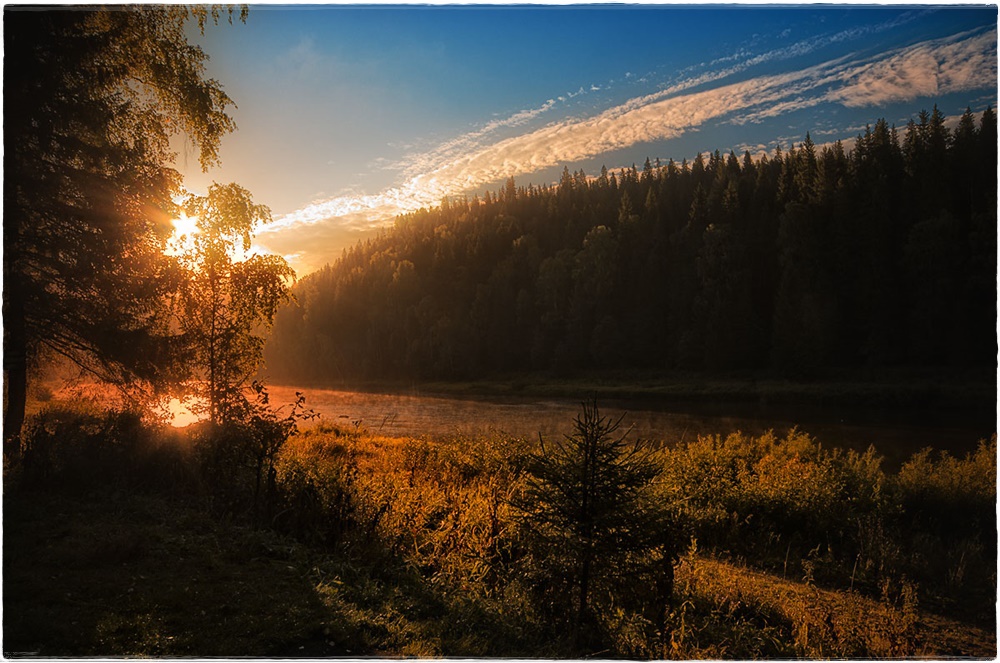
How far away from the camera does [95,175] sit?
22.6 ft

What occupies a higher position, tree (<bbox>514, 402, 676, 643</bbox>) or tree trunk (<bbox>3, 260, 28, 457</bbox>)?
tree trunk (<bbox>3, 260, 28, 457</bbox>)

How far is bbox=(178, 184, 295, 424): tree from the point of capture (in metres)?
8.38

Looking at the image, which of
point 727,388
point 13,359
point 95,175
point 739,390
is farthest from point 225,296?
point 727,388

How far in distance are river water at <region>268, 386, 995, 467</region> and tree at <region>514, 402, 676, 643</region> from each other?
35.7 feet

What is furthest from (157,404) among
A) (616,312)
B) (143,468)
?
(616,312)

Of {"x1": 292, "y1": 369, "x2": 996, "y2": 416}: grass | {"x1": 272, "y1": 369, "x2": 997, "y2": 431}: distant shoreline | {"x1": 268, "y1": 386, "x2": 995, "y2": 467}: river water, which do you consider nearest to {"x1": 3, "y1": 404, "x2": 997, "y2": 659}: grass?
{"x1": 272, "y1": 369, "x2": 997, "y2": 431}: distant shoreline

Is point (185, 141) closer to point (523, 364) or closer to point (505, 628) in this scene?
point (505, 628)

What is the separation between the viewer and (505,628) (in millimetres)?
4188

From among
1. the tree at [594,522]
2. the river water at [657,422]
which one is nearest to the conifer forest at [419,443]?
the tree at [594,522]

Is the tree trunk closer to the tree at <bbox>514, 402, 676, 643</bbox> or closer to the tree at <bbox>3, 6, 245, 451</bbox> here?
the tree at <bbox>3, 6, 245, 451</bbox>

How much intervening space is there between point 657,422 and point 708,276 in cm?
2120

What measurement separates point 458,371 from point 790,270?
2266 centimetres

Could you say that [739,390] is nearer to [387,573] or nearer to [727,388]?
[727,388]

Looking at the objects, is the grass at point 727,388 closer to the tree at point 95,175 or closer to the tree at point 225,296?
the tree at point 225,296
